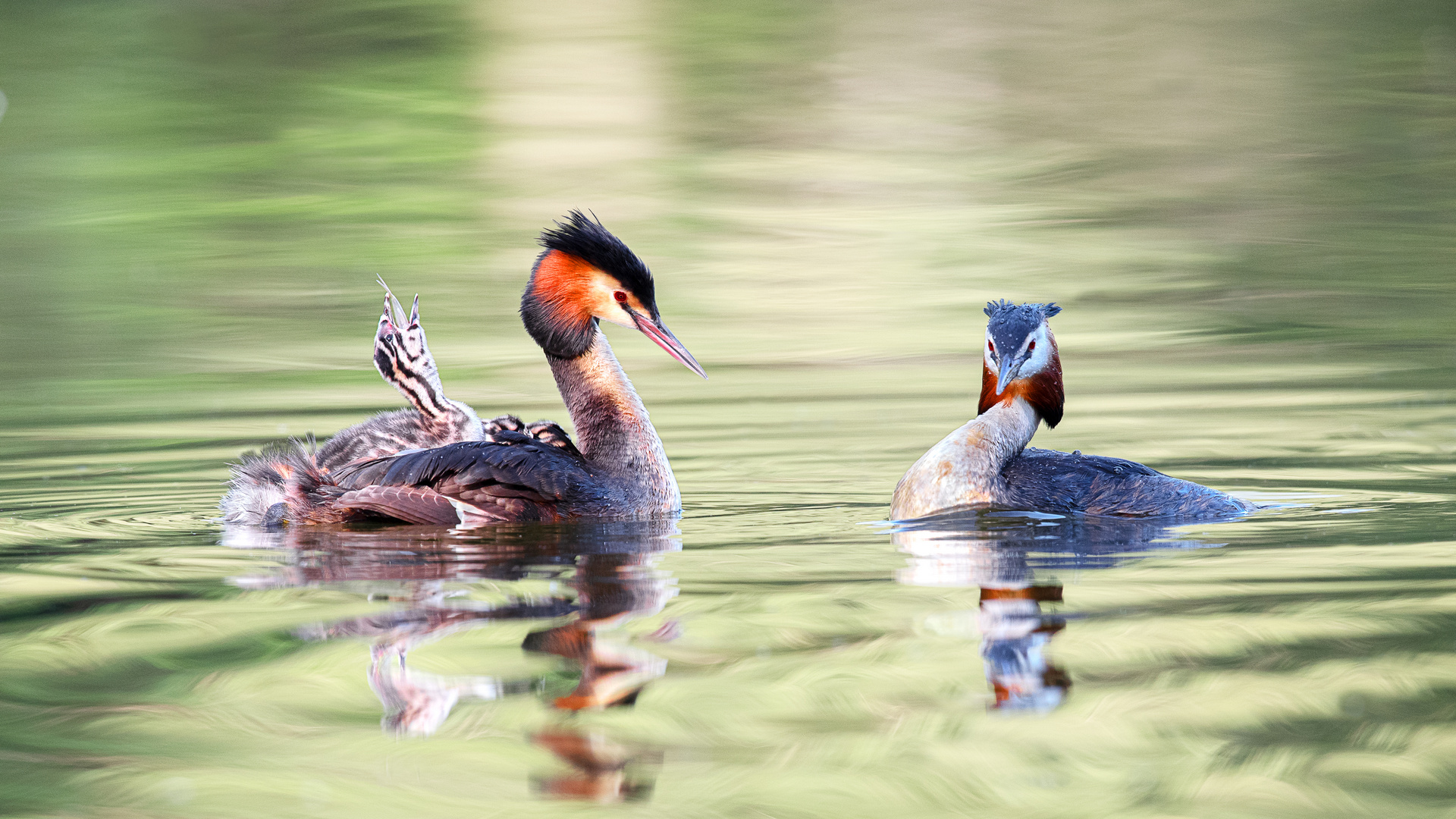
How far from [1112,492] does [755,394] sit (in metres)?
3.87

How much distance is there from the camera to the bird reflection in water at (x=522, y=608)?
4.13 meters

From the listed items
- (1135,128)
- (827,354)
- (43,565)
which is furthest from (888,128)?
(43,565)

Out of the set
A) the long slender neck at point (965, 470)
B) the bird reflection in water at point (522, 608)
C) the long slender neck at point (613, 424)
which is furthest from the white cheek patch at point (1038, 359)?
the bird reflection in water at point (522, 608)

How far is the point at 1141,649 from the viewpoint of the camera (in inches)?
189

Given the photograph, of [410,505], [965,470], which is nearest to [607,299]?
[410,505]

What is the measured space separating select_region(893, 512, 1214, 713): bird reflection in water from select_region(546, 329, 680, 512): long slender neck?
40.4 inches

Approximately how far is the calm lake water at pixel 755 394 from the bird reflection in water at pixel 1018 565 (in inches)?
1.4

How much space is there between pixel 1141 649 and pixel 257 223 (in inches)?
546

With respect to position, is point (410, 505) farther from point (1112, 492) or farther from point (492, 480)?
point (1112, 492)

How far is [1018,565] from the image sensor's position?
5.95m

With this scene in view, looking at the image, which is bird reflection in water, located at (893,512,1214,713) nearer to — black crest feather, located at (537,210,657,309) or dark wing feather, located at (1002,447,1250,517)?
dark wing feather, located at (1002,447,1250,517)

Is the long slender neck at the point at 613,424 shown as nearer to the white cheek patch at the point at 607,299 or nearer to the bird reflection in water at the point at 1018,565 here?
the white cheek patch at the point at 607,299

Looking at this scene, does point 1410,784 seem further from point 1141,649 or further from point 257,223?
point 257,223

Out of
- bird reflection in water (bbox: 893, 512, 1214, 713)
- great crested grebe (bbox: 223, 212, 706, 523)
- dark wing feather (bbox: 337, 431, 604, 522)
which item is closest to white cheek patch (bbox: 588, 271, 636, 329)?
great crested grebe (bbox: 223, 212, 706, 523)
